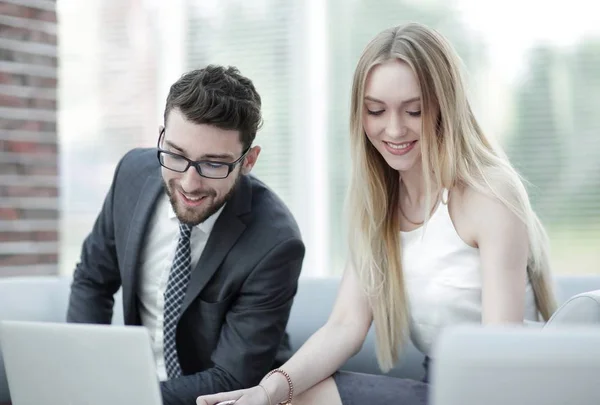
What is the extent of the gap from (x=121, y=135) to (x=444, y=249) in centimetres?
323

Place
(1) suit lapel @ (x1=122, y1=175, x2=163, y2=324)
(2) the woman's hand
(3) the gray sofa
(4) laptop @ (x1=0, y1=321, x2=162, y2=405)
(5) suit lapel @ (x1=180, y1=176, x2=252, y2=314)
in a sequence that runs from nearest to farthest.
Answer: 1. (4) laptop @ (x1=0, y1=321, x2=162, y2=405)
2. (2) the woman's hand
3. (5) suit lapel @ (x1=180, y1=176, x2=252, y2=314)
4. (1) suit lapel @ (x1=122, y1=175, x2=163, y2=324)
5. (3) the gray sofa

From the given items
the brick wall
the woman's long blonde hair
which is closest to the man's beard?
the woman's long blonde hair

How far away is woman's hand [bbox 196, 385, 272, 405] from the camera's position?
202 centimetres

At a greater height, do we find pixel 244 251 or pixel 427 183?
pixel 427 183

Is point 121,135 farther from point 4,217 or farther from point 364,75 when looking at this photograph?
point 364,75

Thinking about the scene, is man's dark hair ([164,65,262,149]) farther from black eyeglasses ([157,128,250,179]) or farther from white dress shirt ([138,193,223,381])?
white dress shirt ([138,193,223,381])

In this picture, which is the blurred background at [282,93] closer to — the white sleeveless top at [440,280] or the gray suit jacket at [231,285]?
the gray suit jacket at [231,285]

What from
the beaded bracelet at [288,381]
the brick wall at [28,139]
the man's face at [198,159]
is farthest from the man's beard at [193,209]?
the brick wall at [28,139]

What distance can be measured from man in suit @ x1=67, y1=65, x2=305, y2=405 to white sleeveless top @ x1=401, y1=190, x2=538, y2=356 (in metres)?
0.34

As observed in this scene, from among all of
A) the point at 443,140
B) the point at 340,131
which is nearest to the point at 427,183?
the point at 443,140

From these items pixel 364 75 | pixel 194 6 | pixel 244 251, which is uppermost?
pixel 194 6

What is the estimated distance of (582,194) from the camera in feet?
15.1

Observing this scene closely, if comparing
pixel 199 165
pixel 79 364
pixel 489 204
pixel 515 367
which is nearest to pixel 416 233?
pixel 489 204

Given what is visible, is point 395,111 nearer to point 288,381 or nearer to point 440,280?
point 440,280
